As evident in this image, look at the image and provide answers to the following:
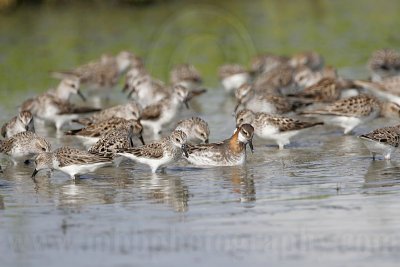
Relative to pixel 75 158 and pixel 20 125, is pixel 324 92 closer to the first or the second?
pixel 20 125

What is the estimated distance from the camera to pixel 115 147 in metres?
15.5

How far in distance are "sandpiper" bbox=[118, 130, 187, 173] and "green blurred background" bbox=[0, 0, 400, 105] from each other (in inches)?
415

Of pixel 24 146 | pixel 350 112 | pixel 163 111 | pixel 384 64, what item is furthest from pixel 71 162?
pixel 384 64

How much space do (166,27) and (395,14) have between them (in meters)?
7.91

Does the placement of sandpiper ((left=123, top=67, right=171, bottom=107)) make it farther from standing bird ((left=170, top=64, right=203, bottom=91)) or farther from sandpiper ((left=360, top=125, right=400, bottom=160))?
sandpiper ((left=360, top=125, right=400, bottom=160))

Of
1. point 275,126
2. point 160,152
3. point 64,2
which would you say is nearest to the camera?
point 160,152

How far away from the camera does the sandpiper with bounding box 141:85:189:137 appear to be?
19.7 meters

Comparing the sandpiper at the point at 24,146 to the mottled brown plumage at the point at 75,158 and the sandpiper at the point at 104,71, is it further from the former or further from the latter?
the sandpiper at the point at 104,71

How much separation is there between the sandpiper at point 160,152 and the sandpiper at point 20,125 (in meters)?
3.50

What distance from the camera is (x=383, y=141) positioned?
15016 mm

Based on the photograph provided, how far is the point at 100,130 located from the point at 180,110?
307 cm

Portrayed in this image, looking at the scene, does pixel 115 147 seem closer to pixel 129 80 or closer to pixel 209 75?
pixel 129 80

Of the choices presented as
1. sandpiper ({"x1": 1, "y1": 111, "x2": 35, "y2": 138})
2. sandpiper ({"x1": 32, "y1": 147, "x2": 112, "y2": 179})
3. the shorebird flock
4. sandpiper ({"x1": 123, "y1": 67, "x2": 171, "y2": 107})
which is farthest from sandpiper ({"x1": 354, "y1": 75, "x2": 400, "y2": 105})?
sandpiper ({"x1": 32, "y1": 147, "x2": 112, "y2": 179})

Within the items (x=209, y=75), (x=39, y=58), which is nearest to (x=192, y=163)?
(x=209, y=75)
